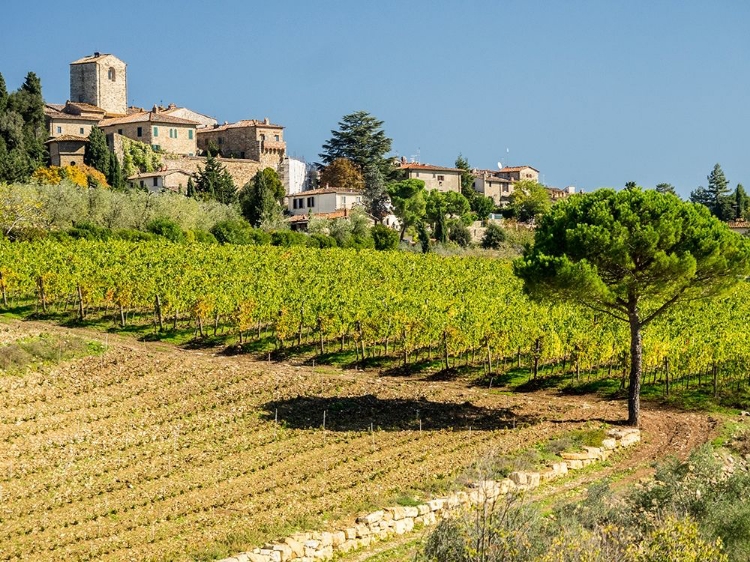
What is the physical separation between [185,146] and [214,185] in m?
14.1

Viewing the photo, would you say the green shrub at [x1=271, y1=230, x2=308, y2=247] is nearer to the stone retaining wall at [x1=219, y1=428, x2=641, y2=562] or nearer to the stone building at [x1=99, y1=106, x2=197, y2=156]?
the stone building at [x1=99, y1=106, x2=197, y2=156]

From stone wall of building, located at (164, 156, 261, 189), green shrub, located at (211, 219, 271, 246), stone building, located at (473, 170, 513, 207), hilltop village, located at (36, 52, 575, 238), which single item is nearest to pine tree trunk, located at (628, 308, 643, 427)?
green shrub, located at (211, 219, 271, 246)

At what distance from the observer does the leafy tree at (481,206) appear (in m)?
107

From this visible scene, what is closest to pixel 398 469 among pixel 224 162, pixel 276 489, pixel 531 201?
pixel 276 489

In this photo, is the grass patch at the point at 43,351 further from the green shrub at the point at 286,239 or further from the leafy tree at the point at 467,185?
the leafy tree at the point at 467,185

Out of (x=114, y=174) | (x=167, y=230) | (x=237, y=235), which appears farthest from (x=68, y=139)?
(x=167, y=230)

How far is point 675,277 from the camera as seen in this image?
2780cm

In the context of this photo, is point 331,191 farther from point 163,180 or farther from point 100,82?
point 100,82

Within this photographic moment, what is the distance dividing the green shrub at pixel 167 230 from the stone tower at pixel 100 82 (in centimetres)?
5414

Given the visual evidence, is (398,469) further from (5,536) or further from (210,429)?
(5,536)

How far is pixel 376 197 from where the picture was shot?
320 ft

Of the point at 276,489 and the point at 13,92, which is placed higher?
the point at 13,92

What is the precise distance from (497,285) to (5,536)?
3525 cm

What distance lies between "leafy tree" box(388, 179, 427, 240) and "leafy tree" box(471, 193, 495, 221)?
13.8m
